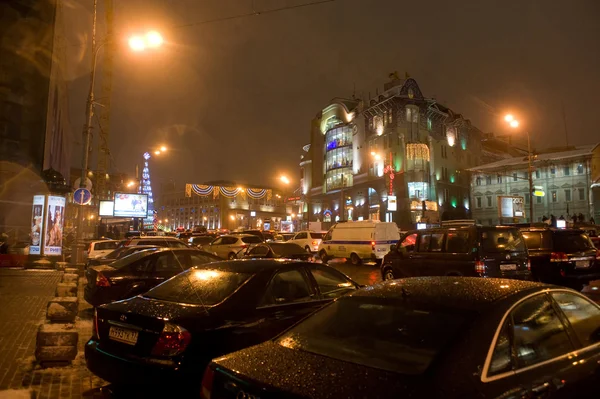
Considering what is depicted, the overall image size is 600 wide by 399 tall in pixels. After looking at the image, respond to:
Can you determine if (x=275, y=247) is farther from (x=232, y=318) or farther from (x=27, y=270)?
(x=232, y=318)

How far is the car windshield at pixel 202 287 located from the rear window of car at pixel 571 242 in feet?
33.2

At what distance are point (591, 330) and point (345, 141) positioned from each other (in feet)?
219

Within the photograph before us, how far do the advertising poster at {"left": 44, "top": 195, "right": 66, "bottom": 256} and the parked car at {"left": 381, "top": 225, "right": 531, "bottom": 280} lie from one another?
18082 mm

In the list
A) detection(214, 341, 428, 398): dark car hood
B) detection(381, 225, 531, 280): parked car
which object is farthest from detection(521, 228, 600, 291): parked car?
detection(214, 341, 428, 398): dark car hood

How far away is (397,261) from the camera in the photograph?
463 inches

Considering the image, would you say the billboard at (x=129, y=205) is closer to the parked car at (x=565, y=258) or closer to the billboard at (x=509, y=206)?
the billboard at (x=509, y=206)

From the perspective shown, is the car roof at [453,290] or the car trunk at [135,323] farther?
Answer: the car trunk at [135,323]

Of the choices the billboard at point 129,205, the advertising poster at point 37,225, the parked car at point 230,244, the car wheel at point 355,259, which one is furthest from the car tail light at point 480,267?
the billboard at point 129,205

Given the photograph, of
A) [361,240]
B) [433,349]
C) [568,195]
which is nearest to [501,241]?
[433,349]

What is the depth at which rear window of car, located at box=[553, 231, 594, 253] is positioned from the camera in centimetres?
1149

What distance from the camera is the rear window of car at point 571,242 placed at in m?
11.5

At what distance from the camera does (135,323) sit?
14.2 feet

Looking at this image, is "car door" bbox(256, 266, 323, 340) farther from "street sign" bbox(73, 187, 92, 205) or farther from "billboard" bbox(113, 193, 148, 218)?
"billboard" bbox(113, 193, 148, 218)

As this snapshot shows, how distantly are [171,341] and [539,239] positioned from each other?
1134 cm
